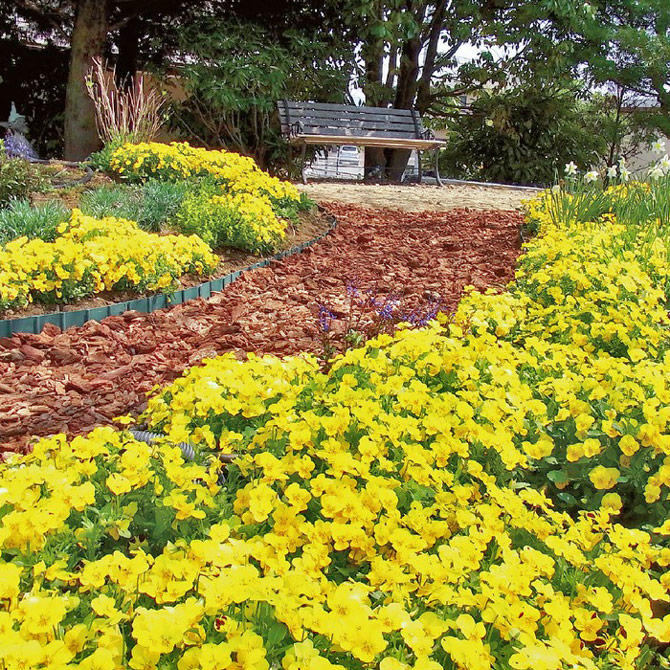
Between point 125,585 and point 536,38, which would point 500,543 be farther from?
point 536,38

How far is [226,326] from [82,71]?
25.1 ft

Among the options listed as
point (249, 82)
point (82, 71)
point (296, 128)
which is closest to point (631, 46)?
point (296, 128)

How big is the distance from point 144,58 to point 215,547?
481 inches

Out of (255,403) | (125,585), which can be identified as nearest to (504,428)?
(255,403)

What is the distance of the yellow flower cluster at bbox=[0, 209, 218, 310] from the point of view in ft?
12.1

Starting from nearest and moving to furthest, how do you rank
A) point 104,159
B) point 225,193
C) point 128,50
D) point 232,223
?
point 232,223 < point 225,193 < point 104,159 < point 128,50

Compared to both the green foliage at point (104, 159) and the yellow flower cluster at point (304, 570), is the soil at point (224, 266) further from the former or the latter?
the yellow flower cluster at point (304, 570)

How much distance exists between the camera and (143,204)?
544cm

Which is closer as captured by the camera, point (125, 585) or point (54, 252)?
point (125, 585)

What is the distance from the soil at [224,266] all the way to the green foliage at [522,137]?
7.18m

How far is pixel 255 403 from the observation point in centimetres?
196

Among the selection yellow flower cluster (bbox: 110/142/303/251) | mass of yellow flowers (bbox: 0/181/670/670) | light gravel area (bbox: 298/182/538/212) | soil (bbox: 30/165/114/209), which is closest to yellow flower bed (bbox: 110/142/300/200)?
yellow flower cluster (bbox: 110/142/303/251)

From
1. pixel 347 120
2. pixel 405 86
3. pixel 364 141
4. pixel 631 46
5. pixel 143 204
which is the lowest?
pixel 143 204

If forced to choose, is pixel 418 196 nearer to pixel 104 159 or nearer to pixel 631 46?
pixel 104 159
